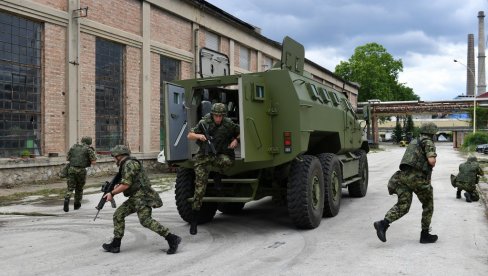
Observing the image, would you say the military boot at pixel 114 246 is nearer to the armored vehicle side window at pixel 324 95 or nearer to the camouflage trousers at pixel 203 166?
the camouflage trousers at pixel 203 166

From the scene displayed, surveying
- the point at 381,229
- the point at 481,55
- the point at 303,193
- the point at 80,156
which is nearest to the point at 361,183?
the point at 303,193

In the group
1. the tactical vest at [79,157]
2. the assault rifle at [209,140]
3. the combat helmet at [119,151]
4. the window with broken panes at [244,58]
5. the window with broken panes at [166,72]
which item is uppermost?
the window with broken panes at [244,58]

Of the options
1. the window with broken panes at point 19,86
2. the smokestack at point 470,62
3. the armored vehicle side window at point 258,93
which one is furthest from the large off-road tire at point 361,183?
the smokestack at point 470,62

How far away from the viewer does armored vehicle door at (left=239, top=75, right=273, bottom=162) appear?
6.89 m

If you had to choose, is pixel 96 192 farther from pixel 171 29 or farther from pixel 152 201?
→ pixel 171 29

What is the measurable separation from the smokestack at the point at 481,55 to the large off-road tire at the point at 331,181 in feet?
295

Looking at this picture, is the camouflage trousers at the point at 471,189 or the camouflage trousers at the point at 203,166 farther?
the camouflage trousers at the point at 471,189

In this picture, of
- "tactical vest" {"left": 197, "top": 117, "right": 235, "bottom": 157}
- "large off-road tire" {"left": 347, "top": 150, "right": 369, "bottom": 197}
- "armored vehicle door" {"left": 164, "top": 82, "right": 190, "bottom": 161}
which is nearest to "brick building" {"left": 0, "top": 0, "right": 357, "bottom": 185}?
"large off-road tire" {"left": 347, "top": 150, "right": 369, "bottom": 197}

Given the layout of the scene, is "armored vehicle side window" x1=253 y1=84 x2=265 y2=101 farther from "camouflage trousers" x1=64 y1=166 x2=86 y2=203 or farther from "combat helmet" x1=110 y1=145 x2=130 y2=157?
"camouflage trousers" x1=64 y1=166 x2=86 y2=203

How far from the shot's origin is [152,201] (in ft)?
20.5

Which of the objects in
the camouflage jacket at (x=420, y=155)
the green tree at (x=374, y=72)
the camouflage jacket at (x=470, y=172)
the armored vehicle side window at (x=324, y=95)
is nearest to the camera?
the camouflage jacket at (x=420, y=155)

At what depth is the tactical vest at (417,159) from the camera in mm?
6554

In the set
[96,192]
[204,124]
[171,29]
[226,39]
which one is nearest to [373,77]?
[226,39]

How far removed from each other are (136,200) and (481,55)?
94.9 metres
